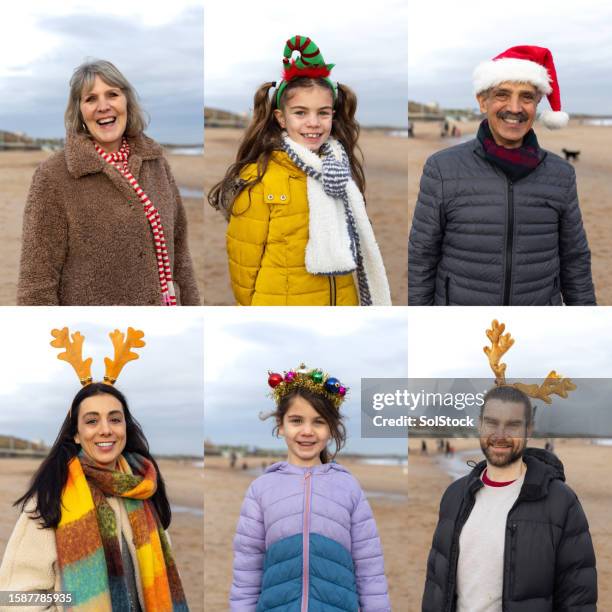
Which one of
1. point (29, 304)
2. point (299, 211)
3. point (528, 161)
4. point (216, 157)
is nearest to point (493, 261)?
point (528, 161)

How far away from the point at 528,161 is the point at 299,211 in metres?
0.98

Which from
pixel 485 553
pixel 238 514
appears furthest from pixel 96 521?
pixel 485 553

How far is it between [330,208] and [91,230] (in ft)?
3.31

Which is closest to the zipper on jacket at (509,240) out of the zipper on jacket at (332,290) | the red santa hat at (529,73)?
the red santa hat at (529,73)

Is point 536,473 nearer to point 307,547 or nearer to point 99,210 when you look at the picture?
point 307,547

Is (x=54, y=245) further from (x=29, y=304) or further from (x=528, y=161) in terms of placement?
(x=528, y=161)

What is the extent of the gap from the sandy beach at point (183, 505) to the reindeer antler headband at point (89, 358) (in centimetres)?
63

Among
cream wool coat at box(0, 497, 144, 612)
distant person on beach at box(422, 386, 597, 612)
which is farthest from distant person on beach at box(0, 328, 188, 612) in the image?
distant person on beach at box(422, 386, 597, 612)

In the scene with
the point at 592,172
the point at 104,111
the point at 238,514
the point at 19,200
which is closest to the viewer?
the point at 104,111

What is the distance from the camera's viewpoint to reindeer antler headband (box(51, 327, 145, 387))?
6164 millimetres

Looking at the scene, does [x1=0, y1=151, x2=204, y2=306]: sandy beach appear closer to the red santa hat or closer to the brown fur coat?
the brown fur coat

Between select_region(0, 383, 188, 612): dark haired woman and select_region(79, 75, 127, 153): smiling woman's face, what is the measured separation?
1051 mm

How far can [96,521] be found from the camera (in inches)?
233

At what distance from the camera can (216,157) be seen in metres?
7.08
